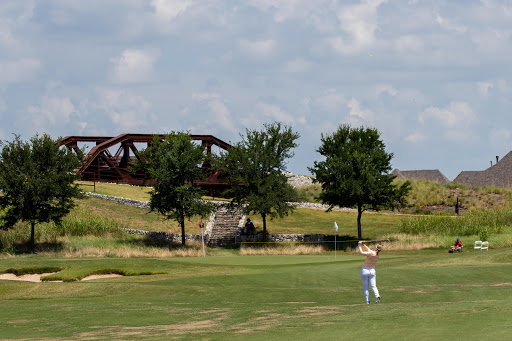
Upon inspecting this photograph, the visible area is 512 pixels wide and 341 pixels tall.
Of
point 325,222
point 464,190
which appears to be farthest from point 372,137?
point 464,190

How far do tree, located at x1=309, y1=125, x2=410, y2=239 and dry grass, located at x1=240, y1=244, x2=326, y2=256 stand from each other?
206 inches

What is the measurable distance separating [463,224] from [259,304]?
36.4 meters

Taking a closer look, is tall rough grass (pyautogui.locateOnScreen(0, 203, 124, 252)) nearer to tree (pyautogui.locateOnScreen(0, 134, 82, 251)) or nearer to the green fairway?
tree (pyautogui.locateOnScreen(0, 134, 82, 251))

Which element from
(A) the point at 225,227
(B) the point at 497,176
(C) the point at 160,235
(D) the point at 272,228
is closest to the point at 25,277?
(C) the point at 160,235

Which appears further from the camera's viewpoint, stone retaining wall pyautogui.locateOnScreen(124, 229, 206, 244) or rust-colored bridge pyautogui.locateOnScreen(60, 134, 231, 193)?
rust-colored bridge pyautogui.locateOnScreen(60, 134, 231, 193)

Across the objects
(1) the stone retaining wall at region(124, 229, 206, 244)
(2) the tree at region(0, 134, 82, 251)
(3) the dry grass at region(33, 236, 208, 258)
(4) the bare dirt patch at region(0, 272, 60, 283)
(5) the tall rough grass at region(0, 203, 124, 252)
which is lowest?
(4) the bare dirt patch at region(0, 272, 60, 283)

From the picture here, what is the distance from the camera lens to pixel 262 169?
53.3m

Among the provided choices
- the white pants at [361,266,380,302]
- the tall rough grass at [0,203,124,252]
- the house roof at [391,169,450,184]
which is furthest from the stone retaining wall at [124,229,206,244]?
the house roof at [391,169,450,184]

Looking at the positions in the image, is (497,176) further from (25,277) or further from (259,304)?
(259,304)

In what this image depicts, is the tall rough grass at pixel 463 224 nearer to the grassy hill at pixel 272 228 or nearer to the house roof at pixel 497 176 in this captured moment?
the grassy hill at pixel 272 228

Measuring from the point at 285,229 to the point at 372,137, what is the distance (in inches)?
445

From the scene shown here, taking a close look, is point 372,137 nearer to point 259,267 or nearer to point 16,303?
point 259,267

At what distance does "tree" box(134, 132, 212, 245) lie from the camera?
→ 49938 millimetres

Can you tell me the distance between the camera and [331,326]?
13844 mm
